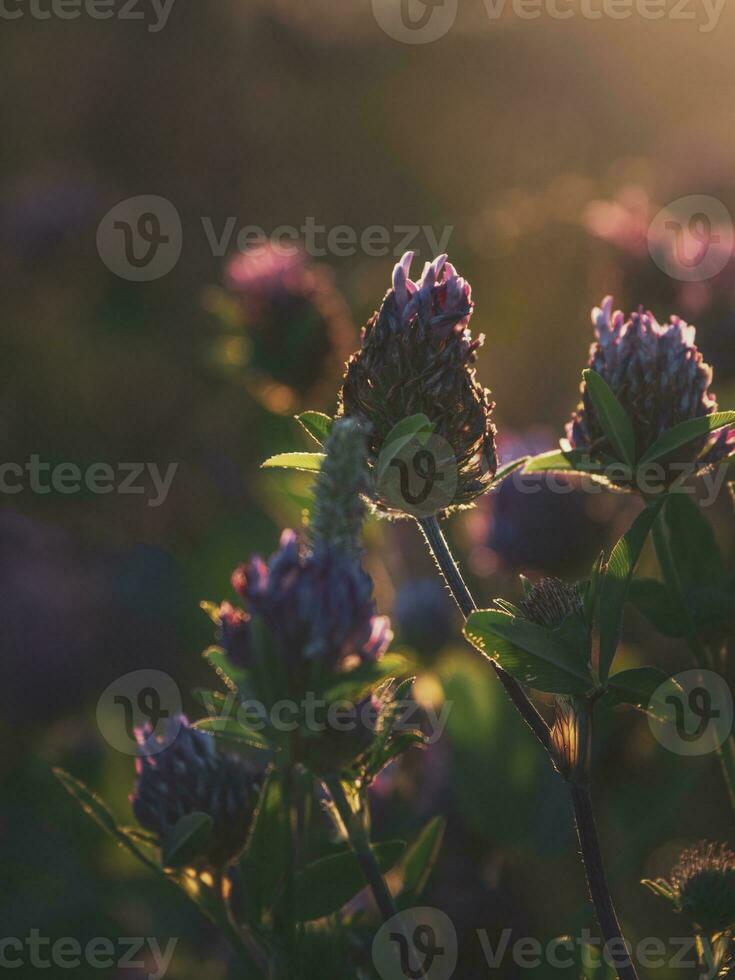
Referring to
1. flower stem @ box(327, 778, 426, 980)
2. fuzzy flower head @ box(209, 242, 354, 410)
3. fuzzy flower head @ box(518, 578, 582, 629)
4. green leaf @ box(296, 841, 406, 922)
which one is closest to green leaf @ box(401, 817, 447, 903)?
green leaf @ box(296, 841, 406, 922)

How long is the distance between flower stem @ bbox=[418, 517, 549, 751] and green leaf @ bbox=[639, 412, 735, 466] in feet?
0.74

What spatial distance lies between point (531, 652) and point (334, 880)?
1.08ft

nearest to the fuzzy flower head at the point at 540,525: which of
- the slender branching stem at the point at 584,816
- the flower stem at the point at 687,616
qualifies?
the flower stem at the point at 687,616

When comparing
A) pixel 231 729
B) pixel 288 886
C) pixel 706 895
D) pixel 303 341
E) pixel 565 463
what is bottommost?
pixel 706 895

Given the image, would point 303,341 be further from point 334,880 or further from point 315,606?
point 315,606

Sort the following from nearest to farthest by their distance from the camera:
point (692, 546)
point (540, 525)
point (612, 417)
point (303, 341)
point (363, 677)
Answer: point (363, 677), point (612, 417), point (692, 546), point (540, 525), point (303, 341)

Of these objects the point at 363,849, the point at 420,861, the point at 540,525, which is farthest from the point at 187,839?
the point at 540,525

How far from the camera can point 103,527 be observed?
12.1 feet

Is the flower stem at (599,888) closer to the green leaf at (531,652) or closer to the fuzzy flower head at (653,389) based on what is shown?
the green leaf at (531,652)

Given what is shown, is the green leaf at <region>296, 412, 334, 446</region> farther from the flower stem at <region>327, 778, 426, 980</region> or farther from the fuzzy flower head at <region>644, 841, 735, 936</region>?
the fuzzy flower head at <region>644, 841, 735, 936</region>

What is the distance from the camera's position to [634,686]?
0.91 metres

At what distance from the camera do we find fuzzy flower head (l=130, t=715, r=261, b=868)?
3.47ft

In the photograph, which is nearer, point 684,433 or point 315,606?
point 315,606

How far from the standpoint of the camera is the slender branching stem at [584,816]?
0.86 m
